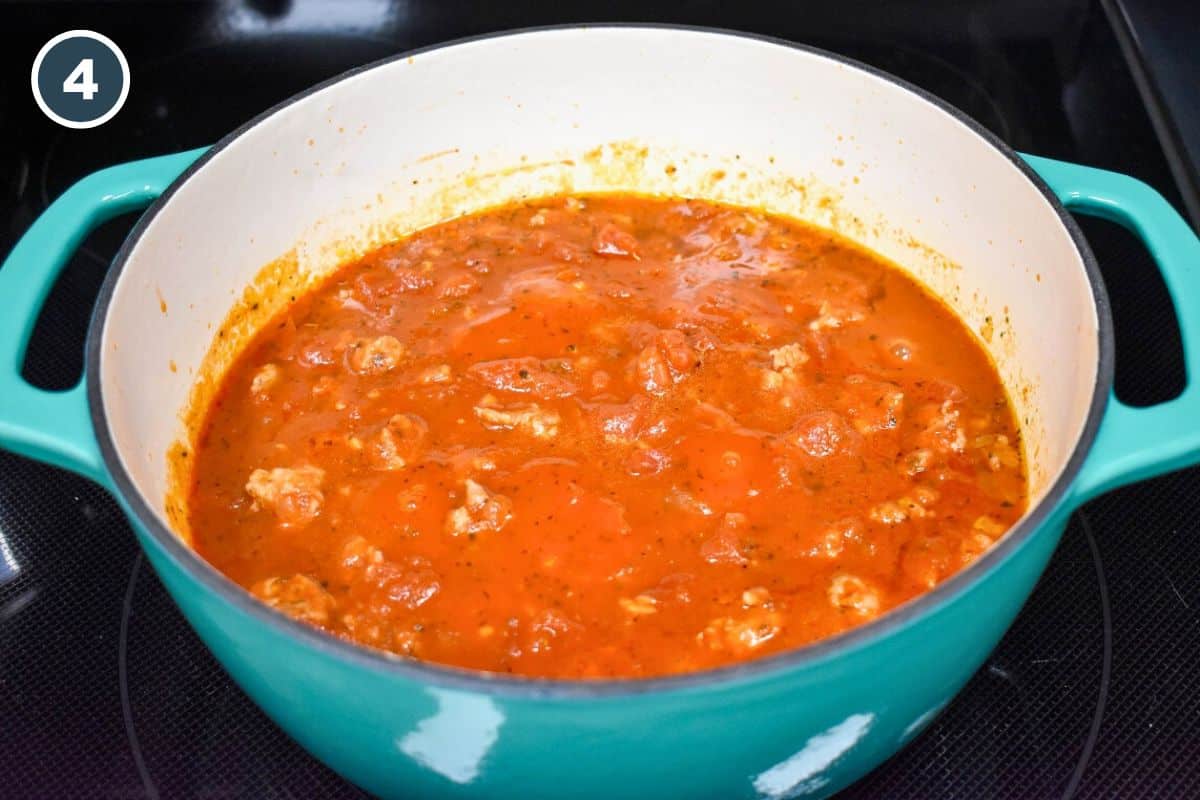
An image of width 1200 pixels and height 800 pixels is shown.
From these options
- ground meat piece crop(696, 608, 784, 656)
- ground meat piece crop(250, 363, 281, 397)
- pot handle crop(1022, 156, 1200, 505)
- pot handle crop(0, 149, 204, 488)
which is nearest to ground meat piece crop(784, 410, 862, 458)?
ground meat piece crop(696, 608, 784, 656)

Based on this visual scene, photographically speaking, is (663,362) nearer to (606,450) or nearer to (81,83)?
(606,450)

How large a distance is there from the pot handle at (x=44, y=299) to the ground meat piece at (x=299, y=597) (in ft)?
1.13

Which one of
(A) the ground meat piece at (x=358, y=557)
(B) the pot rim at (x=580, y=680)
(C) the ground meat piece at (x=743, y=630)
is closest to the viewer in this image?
(B) the pot rim at (x=580, y=680)

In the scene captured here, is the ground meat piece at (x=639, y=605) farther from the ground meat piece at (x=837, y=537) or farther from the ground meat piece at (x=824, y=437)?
the ground meat piece at (x=824, y=437)

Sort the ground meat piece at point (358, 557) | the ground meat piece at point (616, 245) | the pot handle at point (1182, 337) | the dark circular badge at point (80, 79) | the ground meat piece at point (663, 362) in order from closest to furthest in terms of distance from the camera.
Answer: the pot handle at point (1182, 337) → the ground meat piece at point (358, 557) → the ground meat piece at point (663, 362) → the ground meat piece at point (616, 245) → the dark circular badge at point (80, 79)

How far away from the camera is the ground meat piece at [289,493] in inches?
81.6

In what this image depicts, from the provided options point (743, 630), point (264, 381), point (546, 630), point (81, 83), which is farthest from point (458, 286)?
point (81, 83)

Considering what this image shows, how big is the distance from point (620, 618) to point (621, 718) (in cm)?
Result: 51

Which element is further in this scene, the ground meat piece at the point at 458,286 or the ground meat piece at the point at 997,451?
the ground meat piece at the point at 458,286

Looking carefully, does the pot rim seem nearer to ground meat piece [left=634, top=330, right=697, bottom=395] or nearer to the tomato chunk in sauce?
the tomato chunk in sauce

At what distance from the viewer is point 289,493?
2.08 m

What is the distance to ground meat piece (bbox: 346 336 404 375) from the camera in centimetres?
234

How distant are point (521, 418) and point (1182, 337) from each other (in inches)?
41.8

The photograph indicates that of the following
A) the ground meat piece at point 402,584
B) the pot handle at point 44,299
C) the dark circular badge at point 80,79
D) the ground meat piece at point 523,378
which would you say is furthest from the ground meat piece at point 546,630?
the dark circular badge at point 80,79
